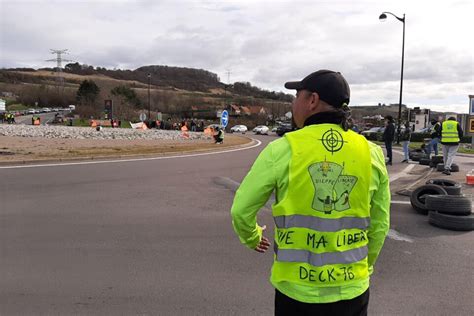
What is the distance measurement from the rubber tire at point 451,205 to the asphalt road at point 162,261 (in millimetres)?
366

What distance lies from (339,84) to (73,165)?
13.8 meters

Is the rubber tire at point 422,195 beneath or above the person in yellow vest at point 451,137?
beneath

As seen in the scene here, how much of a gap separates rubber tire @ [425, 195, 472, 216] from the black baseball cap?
18.2 ft

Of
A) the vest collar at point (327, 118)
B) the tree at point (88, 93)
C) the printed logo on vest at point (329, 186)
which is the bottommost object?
the printed logo on vest at point (329, 186)

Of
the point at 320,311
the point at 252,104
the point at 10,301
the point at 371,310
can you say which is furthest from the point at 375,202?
the point at 252,104

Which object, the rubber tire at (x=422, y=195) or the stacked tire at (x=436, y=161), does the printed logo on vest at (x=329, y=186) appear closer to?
the rubber tire at (x=422, y=195)

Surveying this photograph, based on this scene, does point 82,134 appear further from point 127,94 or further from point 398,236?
point 127,94

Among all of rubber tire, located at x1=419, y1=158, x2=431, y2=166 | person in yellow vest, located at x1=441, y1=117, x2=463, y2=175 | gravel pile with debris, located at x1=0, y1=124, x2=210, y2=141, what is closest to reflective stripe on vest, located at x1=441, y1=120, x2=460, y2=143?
person in yellow vest, located at x1=441, y1=117, x2=463, y2=175

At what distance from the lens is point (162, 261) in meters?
5.05

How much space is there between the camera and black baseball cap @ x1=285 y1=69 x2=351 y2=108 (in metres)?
2.09

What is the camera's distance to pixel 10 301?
3961 millimetres

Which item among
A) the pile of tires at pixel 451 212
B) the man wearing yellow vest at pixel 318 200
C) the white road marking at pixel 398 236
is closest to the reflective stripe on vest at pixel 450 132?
the pile of tires at pixel 451 212

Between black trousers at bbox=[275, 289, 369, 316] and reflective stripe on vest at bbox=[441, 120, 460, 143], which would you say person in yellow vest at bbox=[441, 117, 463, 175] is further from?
black trousers at bbox=[275, 289, 369, 316]

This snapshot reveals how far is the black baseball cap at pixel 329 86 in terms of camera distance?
209 cm
